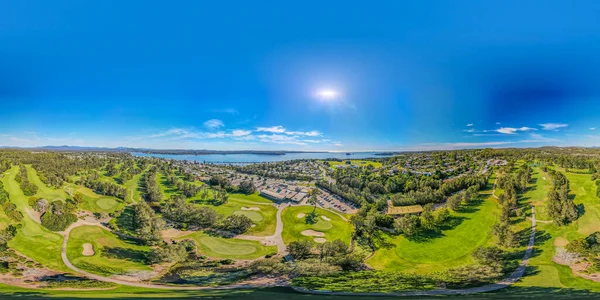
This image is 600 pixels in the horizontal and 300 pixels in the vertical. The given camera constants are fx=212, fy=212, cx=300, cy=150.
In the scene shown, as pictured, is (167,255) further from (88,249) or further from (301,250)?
(301,250)

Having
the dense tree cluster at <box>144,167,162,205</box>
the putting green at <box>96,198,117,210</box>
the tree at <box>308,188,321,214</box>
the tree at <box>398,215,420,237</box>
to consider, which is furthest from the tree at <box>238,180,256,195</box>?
the tree at <box>398,215,420,237</box>

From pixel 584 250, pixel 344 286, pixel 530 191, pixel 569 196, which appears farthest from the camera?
pixel 530 191

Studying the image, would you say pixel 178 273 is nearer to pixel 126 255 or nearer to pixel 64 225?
pixel 126 255

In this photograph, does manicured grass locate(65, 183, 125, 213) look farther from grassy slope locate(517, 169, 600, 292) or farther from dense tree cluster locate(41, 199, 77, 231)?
grassy slope locate(517, 169, 600, 292)

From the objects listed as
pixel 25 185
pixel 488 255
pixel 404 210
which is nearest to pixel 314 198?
pixel 404 210

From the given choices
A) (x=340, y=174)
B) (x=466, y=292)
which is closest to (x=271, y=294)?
(x=466, y=292)

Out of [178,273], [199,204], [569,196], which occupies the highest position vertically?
[569,196]
